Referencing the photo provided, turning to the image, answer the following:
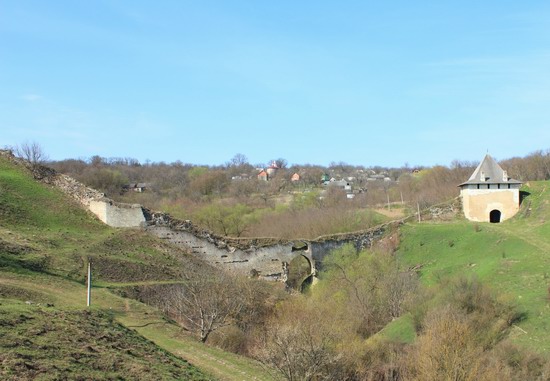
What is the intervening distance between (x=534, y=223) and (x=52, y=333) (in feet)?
91.9

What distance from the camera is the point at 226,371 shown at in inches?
602

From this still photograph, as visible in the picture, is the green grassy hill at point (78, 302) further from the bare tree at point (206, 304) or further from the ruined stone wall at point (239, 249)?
the ruined stone wall at point (239, 249)

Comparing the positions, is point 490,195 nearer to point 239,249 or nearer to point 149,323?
point 239,249

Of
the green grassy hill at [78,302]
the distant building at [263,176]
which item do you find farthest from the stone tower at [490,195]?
the distant building at [263,176]

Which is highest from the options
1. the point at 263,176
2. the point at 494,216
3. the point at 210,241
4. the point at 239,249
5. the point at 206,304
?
the point at 263,176

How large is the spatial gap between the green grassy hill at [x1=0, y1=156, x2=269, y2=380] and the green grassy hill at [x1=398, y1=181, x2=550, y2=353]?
9879 millimetres

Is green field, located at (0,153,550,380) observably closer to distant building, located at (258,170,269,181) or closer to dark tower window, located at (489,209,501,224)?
dark tower window, located at (489,209,501,224)

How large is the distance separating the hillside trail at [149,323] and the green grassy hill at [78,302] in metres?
0.03

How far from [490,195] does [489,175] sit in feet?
5.10

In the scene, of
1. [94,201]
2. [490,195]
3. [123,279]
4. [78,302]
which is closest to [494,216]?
[490,195]

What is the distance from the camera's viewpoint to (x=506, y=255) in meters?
27.5

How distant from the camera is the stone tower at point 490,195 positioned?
37.3 metres

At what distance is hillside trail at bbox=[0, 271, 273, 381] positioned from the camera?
15.6 meters

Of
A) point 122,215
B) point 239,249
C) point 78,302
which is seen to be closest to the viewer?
point 78,302
